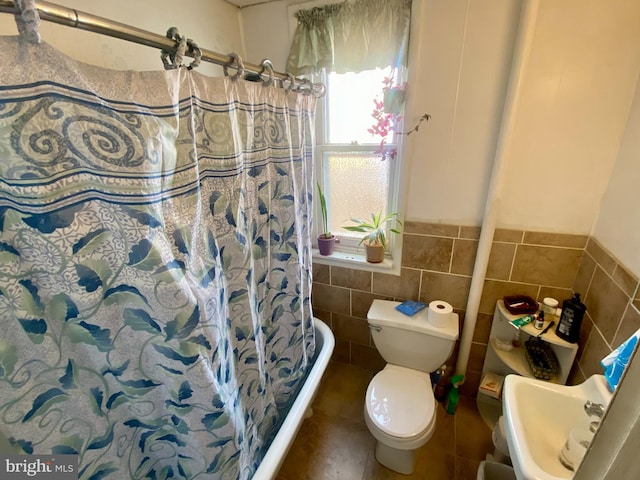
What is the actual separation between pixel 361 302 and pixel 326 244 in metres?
0.44

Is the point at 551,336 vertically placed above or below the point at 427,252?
below

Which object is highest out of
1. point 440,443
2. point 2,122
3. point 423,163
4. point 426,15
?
point 426,15

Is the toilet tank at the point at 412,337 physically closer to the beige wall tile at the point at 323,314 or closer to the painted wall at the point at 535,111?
the beige wall tile at the point at 323,314

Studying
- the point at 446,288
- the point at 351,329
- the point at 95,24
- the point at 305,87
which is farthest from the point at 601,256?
the point at 95,24

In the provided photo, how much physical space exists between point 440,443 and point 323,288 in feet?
3.51

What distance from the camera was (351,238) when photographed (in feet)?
6.03

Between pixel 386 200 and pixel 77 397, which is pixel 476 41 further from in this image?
pixel 77 397

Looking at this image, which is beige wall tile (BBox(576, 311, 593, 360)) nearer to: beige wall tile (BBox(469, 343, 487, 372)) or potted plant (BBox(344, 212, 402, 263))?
beige wall tile (BBox(469, 343, 487, 372))

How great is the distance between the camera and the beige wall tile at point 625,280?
0.93 meters

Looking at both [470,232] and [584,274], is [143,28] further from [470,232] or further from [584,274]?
[584,274]

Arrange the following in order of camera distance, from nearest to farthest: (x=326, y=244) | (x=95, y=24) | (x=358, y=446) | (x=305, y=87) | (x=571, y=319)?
(x=95, y=24) → (x=571, y=319) → (x=305, y=87) → (x=358, y=446) → (x=326, y=244)

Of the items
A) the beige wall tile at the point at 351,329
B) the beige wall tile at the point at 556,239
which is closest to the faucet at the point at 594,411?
the beige wall tile at the point at 556,239

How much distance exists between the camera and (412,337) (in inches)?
58.9

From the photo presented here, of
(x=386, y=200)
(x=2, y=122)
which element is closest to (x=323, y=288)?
(x=386, y=200)
